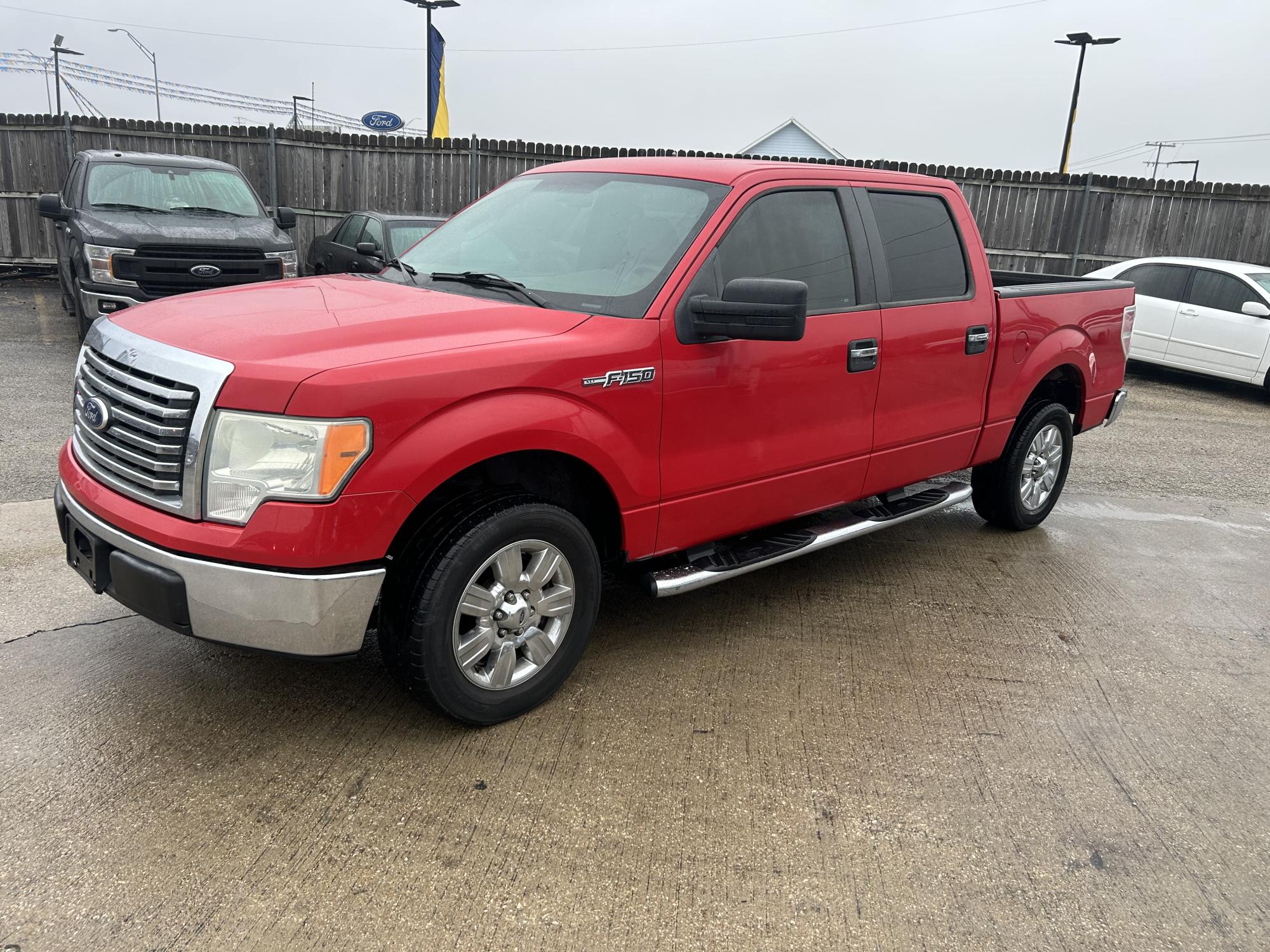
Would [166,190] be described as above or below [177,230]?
above

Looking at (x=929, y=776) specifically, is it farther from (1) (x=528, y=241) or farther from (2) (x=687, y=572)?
(1) (x=528, y=241)

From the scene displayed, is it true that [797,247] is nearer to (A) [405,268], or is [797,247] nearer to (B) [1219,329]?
(A) [405,268]

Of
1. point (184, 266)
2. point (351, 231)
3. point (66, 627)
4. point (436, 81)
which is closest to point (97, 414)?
point (66, 627)

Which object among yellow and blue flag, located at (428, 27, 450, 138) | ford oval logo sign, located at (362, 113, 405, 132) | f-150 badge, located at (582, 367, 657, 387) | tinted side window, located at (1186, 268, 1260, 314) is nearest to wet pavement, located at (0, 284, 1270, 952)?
f-150 badge, located at (582, 367, 657, 387)

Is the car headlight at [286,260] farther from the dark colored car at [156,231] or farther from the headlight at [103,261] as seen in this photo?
the headlight at [103,261]

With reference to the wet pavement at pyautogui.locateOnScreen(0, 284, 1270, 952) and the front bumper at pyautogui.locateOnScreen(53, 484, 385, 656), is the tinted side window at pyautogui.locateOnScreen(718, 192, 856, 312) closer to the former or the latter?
the wet pavement at pyautogui.locateOnScreen(0, 284, 1270, 952)

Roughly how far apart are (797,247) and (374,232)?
26.5ft

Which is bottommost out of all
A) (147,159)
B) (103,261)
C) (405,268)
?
(103,261)

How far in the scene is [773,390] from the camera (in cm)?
397

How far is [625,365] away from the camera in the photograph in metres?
3.47

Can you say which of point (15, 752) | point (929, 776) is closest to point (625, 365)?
point (929, 776)

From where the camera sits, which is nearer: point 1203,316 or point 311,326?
point 311,326

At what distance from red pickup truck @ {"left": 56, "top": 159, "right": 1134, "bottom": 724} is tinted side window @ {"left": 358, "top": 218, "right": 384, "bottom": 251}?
6470mm

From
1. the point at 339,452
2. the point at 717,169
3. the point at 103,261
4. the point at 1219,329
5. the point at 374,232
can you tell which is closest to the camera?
the point at 339,452
